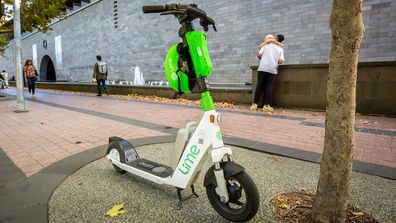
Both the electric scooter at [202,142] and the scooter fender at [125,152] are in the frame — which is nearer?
the electric scooter at [202,142]

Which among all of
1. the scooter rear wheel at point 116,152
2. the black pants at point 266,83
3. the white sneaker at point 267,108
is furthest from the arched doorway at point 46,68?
the scooter rear wheel at point 116,152

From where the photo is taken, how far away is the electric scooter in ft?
6.20

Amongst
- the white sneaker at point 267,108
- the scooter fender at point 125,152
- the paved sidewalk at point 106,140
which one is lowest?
the paved sidewalk at point 106,140

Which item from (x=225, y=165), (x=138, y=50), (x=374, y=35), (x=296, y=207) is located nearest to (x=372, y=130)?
(x=296, y=207)

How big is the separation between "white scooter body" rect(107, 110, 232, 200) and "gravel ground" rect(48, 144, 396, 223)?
0.81 ft

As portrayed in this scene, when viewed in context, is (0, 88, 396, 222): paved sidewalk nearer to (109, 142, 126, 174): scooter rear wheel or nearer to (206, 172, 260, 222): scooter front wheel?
(109, 142, 126, 174): scooter rear wheel

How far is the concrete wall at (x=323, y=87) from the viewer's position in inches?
239

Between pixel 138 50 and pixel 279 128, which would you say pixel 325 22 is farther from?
pixel 138 50

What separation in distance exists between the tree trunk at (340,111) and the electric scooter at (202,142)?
527 mm

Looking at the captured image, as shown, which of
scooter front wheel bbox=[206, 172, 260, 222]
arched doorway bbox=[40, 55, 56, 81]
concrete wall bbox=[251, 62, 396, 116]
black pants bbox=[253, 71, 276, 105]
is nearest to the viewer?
scooter front wheel bbox=[206, 172, 260, 222]

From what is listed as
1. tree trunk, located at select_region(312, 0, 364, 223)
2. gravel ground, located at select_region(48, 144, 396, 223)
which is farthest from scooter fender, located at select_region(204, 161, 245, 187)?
tree trunk, located at select_region(312, 0, 364, 223)

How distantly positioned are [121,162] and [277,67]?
566 cm

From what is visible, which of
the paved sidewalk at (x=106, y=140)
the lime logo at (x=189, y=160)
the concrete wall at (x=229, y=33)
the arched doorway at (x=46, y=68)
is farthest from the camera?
the arched doorway at (x=46, y=68)

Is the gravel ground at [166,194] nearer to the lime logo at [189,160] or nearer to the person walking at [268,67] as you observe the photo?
the lime logo at [189,160]
